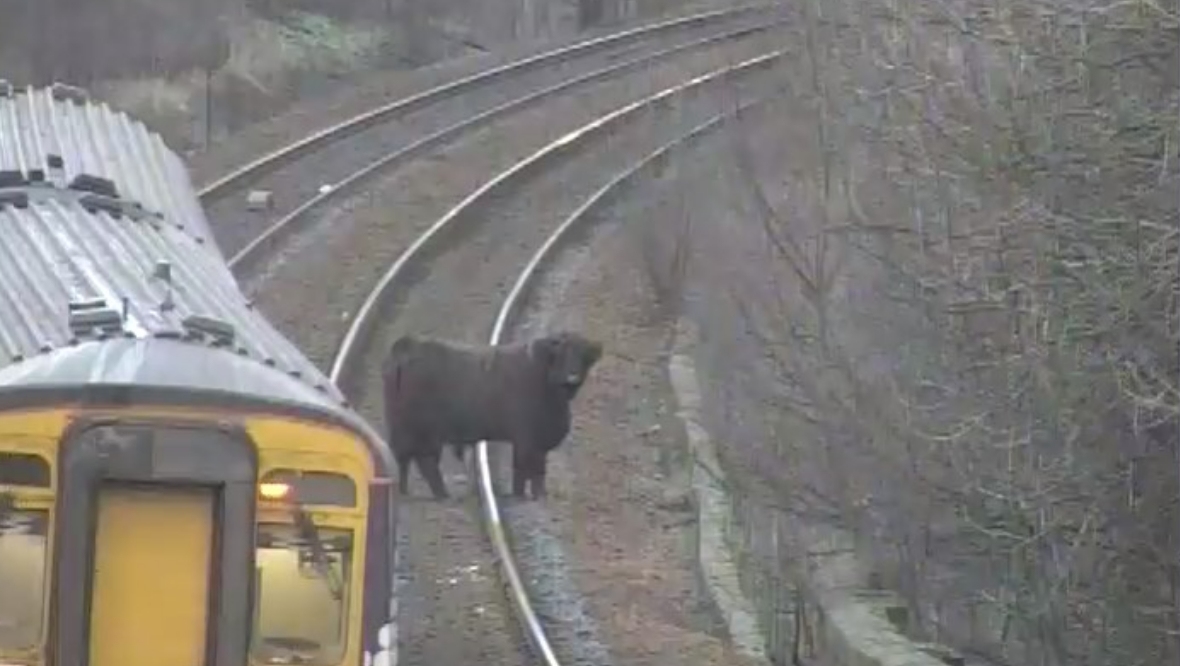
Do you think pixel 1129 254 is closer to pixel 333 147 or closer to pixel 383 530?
pixel 383 530

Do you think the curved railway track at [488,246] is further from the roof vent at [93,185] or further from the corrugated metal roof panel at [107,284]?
the roof vent at [93,185]

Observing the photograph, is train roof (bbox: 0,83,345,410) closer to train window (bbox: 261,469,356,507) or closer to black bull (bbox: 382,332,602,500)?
train window (bbox: 261,469,356,507)

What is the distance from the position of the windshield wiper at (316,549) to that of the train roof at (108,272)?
503mm

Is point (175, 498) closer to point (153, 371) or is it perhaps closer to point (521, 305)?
point (153, 371)

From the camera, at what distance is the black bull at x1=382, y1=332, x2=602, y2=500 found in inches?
628

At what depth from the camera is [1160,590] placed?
9422mm

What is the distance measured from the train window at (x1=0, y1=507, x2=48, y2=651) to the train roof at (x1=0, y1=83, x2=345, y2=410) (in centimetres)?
54

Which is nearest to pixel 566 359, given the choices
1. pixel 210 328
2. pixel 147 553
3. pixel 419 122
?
pixel 210 328

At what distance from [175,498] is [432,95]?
22.2 m

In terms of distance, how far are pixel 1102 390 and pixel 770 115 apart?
26.0 feet

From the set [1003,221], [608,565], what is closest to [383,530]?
[1003,221]

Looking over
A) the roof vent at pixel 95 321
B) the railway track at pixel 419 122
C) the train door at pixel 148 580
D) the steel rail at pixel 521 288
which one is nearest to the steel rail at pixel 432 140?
the railway track at pixel 419 122

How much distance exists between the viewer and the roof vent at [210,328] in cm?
1007

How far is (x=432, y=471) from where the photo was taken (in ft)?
53.0
